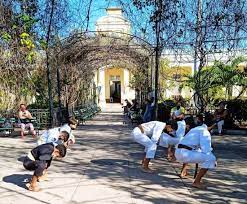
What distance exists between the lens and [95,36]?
18.1 m

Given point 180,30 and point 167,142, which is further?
point 180,30

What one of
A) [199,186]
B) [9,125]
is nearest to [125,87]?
[9,125]

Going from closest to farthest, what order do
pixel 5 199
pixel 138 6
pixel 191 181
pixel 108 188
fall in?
1. pixel 5 199
2. pixel 108 188
3. pixel 191 181
4. pixel 138 6

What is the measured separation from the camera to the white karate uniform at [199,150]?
7.33 meters

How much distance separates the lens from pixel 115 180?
786 cm

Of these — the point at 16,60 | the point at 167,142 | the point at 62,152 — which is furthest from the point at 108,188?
the point at 16,60

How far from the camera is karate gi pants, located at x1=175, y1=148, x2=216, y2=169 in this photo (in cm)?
733

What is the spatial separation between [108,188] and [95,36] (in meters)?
11.7

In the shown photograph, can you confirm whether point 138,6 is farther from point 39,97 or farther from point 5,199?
point 39,97

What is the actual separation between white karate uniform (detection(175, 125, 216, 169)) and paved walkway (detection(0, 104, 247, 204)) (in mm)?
477

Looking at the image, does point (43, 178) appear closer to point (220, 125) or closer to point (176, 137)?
point (176, 137)

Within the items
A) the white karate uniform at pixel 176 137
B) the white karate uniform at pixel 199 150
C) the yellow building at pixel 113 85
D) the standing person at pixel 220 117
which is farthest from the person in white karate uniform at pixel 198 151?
the yellow building at pixel 113 85

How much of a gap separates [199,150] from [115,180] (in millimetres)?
1641

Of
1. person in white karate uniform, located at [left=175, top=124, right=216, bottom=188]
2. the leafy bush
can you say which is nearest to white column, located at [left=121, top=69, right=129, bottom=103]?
the leafy bush
